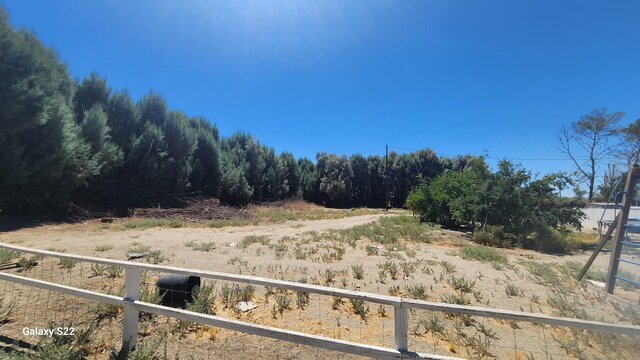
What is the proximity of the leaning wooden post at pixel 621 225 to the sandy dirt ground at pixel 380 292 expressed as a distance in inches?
13.7

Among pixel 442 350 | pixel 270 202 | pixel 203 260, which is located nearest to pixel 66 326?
pixel 203 260

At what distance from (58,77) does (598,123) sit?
4287 cm

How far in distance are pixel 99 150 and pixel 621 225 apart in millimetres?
21136

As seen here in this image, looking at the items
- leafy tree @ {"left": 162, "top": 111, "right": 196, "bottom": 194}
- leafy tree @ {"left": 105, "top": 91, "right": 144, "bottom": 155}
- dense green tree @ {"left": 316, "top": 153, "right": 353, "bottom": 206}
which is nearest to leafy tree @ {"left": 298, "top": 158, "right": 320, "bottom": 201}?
dense green tree @ {"left": 316, "top": 153, "right": 353, "bottom": 206}

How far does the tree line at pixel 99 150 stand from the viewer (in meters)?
12.4

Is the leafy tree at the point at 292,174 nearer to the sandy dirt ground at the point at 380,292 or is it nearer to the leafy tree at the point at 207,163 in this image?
the leafy tree at the point at 207,163

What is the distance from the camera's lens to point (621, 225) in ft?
19.0

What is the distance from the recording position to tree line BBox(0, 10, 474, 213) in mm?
12391

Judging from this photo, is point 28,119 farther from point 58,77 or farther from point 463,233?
point 463,233

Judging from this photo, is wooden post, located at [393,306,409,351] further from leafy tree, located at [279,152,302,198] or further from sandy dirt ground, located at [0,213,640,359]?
leafy tree, located at [279,152,302,198]

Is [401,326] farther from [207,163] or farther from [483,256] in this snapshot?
[207,163]

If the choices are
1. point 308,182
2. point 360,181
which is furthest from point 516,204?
point 360,181

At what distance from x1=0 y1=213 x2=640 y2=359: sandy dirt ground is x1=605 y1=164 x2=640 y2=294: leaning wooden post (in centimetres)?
35

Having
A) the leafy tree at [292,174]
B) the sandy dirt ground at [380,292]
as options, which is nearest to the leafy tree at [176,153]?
the sandy dirt ground at [380,292]
